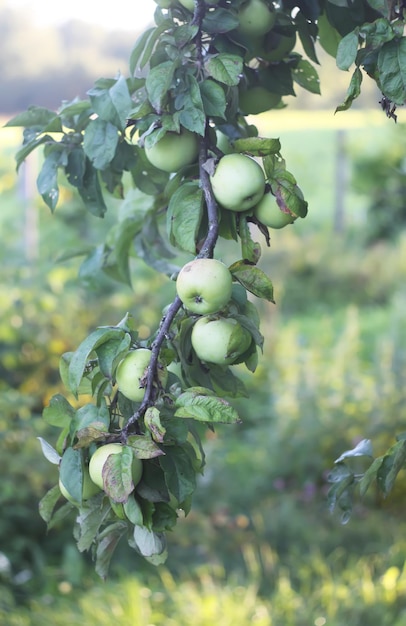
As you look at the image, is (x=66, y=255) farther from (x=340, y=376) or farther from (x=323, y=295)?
(x=323, y=295)

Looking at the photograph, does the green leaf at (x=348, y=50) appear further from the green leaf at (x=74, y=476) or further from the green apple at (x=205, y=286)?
the green leaf at (x=74, y=476)

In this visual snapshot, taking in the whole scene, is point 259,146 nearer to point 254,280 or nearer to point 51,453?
point 254,280

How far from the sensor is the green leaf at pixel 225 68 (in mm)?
676

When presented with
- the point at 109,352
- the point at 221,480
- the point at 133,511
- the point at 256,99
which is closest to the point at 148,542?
the point at 133,511

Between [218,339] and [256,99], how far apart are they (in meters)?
0.36

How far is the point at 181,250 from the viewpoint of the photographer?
716 millimetres

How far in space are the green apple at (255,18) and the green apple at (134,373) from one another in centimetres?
35

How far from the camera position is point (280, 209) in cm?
67

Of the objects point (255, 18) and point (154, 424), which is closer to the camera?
point (154, 424)

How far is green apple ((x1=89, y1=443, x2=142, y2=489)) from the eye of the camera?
0.62 meters

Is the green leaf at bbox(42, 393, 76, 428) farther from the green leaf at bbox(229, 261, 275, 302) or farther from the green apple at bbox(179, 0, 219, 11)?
the green apple at bbox(179, 0, 219, 11)

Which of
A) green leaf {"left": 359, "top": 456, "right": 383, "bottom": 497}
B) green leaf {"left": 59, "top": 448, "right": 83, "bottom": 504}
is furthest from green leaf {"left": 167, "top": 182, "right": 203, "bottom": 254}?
green leaf {"left": 359, "top": 456, "right": 383, "bottom": 497}

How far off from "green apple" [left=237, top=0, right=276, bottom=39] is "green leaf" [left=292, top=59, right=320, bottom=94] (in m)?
0.14

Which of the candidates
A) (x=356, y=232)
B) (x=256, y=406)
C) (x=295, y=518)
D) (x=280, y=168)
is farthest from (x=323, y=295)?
(x=280, y=168)
